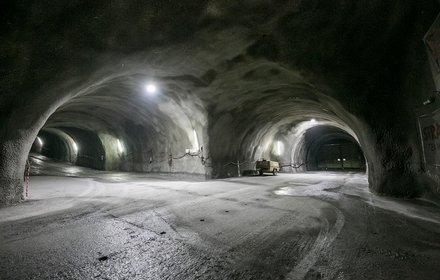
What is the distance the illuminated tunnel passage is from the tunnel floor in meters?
22.3

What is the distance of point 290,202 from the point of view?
250 inches

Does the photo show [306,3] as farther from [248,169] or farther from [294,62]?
[248,169]

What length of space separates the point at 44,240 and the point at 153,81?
7.44 m

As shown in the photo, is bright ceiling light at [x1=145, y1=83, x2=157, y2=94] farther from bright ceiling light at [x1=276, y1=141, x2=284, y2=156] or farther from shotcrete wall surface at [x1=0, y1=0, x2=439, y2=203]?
bright ceiling light at [x1=276, y1=141, x2=284, y2=156]

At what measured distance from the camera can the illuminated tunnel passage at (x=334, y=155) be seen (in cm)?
2705

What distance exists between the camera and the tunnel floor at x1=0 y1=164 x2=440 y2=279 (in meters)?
2.61

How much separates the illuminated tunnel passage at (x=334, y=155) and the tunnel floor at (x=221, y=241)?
22.3 meters

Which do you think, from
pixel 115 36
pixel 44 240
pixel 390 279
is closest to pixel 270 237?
pixel 390 279

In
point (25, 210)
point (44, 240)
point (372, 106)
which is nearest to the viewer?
point (44, 240)

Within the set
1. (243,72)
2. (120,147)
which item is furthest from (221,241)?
(120,147)

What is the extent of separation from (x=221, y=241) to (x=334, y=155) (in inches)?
1200

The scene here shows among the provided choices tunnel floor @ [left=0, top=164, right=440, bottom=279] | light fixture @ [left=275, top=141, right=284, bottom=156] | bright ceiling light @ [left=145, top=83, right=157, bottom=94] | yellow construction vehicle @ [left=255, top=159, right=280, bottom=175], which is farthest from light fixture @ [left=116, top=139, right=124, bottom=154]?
tunnel floor @ [left=0, top=164, right=440, bottom=279]

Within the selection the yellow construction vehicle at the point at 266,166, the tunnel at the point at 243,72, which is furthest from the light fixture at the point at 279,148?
the tunnel at the point at 243,72

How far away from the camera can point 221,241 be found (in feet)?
11.4
